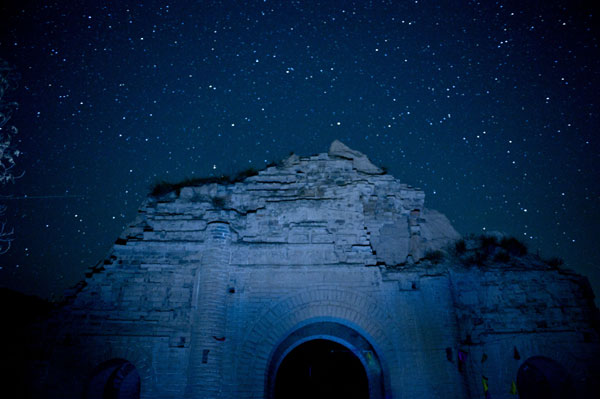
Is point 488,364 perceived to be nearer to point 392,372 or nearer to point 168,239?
point 392,372

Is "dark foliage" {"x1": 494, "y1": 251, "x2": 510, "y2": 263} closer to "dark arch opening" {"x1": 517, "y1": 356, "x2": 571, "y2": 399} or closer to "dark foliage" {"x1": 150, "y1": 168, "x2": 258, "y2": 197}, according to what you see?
"dark arch opening" {"x1": 517, "y1": 356, "x2": 571, "y2": 399}

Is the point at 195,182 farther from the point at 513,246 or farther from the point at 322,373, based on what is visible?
the point at 513,246

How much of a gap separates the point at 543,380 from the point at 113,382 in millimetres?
10460

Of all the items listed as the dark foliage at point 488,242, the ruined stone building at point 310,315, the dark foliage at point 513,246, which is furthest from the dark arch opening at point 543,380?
the dark foliage at point 488,242

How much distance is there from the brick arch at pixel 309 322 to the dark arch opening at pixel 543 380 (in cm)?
344

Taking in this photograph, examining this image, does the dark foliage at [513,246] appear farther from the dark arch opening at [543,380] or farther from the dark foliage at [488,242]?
the dark arch opening at [543,380]

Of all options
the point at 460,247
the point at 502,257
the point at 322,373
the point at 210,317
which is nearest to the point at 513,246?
the point at 502,257

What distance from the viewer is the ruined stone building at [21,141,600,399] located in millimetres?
7047

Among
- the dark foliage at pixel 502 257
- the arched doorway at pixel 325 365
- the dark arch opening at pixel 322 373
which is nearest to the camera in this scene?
the arched doorway at pixel 325 365

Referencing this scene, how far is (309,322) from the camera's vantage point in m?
7.56

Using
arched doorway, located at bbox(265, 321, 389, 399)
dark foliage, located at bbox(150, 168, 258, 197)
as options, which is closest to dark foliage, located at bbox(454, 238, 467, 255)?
arched doorway, located at bbox(265, 321, 389, 399)

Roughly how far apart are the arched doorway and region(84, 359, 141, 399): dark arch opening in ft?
11.8

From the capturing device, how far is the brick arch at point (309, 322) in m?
7.09

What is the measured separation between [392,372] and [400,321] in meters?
1.03
